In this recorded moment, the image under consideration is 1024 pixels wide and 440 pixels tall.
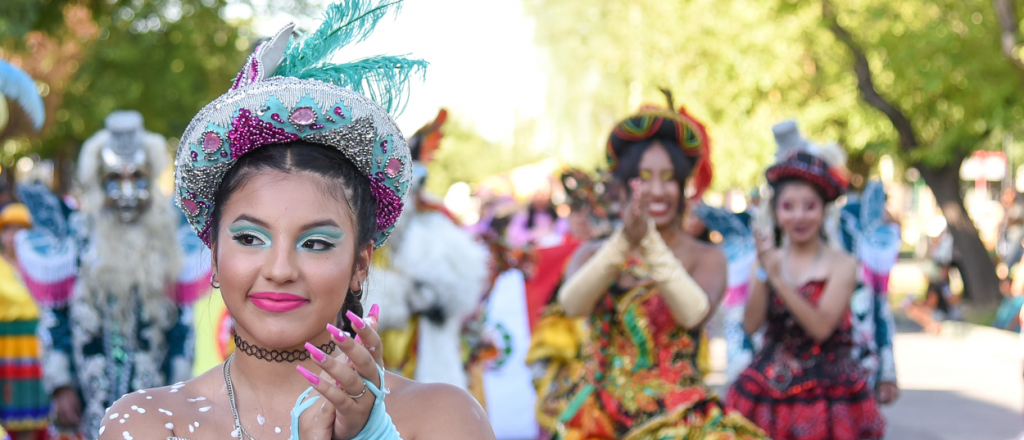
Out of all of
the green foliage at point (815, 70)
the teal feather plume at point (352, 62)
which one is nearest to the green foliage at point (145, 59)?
the green foliage at point (815, 70)

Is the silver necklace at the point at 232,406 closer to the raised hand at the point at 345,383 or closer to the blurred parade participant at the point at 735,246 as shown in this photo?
the raised hand at the point at 345,383

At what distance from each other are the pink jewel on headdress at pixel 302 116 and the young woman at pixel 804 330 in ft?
10.9

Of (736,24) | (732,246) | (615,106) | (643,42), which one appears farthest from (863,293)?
(615,106)

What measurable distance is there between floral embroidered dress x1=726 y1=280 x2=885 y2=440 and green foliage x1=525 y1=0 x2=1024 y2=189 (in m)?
7.59

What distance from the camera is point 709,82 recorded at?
1969cm

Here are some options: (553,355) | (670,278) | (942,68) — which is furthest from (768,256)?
(942,68)

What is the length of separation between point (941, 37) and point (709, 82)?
5.57 metres

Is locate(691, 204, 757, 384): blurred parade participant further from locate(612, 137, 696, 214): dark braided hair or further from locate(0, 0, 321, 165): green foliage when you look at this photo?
locate(0, 0, 321, 165): green foliage

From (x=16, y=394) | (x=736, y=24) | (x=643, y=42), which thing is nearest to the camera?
(x=16, y=394)

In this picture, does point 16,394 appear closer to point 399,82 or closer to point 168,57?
point 399,82

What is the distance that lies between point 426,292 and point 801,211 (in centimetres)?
194

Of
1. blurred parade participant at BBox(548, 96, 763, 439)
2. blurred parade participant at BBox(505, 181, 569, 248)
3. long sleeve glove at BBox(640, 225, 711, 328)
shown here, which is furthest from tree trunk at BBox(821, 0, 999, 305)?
long sleeve glove at BBox(640, 225, 711, 328)

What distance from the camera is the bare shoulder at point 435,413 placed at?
2.12 meters

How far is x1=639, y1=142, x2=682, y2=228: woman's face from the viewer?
4.59 meters
